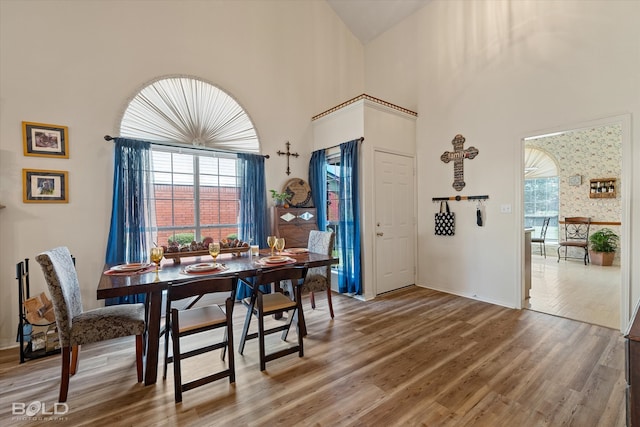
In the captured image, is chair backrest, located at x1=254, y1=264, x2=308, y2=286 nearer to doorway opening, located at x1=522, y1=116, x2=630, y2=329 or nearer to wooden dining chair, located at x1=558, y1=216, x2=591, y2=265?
doorway opening, located at x1=522, y1=116, x2=630, y2=329

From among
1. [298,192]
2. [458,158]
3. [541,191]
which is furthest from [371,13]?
[541,191]

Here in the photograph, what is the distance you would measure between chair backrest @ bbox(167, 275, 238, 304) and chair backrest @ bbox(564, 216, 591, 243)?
25.3ft

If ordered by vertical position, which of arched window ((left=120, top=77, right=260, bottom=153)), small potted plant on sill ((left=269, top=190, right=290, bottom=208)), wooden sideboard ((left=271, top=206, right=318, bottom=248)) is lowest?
wooden sideboard ((left=271, top=206, right=318, bottom=248))

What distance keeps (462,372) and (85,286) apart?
150 inches

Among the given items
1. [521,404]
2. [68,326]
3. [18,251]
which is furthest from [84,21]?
[521,404]

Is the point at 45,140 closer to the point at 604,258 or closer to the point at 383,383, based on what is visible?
the point at 383,383

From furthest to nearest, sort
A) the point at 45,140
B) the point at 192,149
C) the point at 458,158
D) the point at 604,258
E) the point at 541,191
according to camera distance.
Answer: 1. the point at 541,191
2. the point at 604,258
3. the point at 458,158
4. the point at 192,149
5. the point at 45,140

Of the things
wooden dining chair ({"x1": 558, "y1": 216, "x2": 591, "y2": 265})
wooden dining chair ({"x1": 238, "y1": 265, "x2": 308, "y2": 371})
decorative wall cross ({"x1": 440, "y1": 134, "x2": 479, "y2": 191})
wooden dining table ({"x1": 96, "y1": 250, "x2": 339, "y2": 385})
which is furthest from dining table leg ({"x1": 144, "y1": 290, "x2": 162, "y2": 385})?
wooden dining chair ({"x1": 558, "y1": 216, "x2": 591, "y2": 265})

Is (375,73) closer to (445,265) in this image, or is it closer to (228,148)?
(228,148)

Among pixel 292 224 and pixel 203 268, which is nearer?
pixel 203 268

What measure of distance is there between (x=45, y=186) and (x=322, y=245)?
2982 mm

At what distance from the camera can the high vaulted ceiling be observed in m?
4.62

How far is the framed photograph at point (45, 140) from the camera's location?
279 cm

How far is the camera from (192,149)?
3.77 metres
